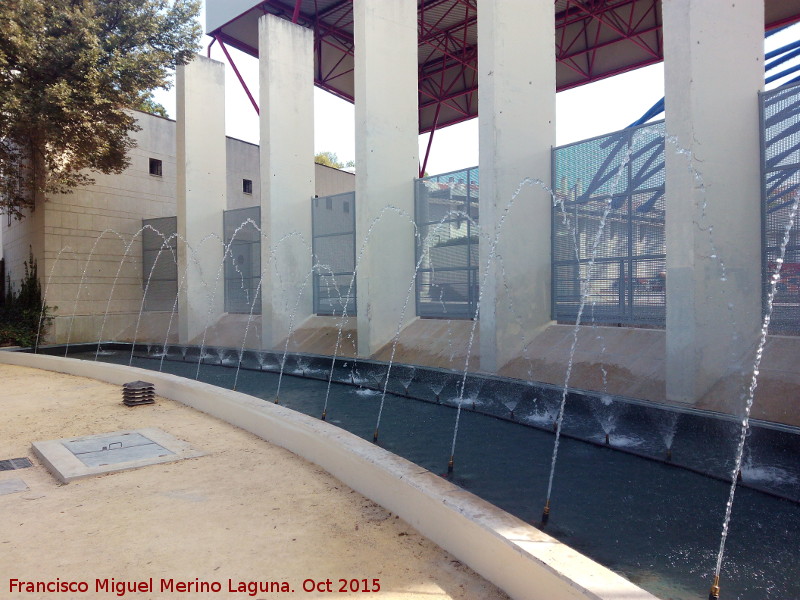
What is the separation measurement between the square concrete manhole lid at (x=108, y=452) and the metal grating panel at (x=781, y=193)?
6495 millimetres

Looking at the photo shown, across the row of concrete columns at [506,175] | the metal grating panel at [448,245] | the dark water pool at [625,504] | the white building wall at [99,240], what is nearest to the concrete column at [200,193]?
the row of concrete columns at [506,175]

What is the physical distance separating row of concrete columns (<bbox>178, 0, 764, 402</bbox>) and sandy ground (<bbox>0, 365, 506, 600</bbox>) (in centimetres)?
464

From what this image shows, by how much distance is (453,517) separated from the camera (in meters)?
3.07

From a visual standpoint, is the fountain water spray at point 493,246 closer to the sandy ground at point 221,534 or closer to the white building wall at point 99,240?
the sandy ground at point 221,534

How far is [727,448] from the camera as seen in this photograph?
5012mm

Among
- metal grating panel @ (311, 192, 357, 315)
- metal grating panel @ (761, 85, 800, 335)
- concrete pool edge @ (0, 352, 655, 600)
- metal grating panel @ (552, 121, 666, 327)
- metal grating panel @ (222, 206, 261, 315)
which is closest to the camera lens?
concrete pool edge @ (0, 352, 655, 600)

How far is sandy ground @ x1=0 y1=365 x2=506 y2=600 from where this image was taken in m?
2.82

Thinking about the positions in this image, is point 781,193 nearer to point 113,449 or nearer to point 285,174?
point 113,449

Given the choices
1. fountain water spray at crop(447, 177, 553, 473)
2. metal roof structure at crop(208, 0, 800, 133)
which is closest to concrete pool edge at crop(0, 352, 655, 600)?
fountain water spray at crop(447, 177, 553, 473)

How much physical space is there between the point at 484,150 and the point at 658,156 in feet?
8.14

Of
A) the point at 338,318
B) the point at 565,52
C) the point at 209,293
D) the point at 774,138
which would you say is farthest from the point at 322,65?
the point at 774,138

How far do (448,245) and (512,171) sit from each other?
2421 millimetres

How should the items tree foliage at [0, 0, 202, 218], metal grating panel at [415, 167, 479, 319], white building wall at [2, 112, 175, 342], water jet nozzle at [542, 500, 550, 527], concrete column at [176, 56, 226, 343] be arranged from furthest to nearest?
white building wall at [2, 112, 175, 342] < concrete column at [176, 56, 226, 343] < tree foliage at [0, 0, 202, 218] < metal grating panel at [415, 167, 479, 319] < water jet nozzle at [542, 500, 550, 527]

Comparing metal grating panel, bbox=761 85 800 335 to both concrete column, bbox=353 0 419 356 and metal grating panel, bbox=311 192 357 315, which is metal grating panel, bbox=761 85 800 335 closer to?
concrete column, bbox=353 0 419 356
